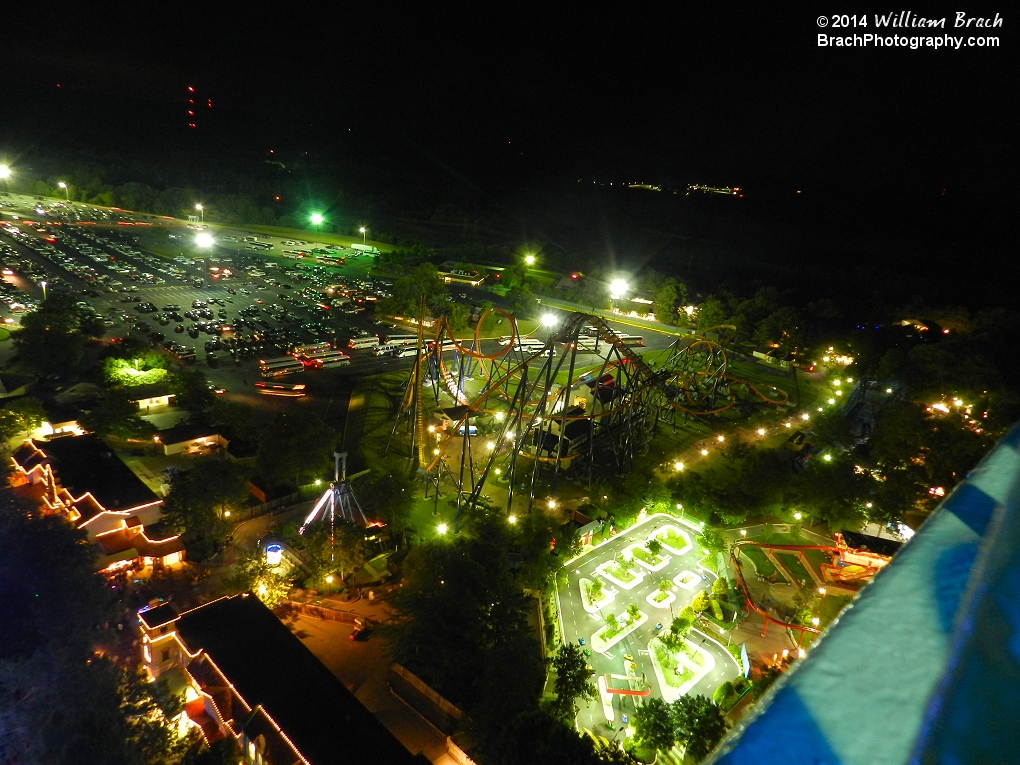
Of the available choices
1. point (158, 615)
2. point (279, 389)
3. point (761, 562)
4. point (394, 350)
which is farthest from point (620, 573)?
point (394, 350)

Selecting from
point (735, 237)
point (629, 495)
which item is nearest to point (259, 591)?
point (629, 495)

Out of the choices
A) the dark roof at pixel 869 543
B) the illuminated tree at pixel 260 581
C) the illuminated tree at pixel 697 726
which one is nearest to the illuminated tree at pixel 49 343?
the illuminated tree at pixel 260 581

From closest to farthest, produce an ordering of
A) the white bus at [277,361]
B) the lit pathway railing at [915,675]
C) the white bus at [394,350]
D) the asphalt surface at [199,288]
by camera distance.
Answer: the lit pathway railing at [915,675] → the white bus at [277,361] → the asphalt surface at [199,288] → the white bus at [394,350]

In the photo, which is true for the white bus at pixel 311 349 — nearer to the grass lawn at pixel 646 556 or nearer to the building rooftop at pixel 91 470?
the building rooftop at pixel 91 470

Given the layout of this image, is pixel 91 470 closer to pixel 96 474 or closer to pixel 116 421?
pixel 96 474

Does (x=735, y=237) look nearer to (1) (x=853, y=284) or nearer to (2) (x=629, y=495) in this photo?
(1) (x=853, y=284)

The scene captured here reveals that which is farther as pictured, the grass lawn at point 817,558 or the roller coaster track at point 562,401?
the roller coaster track at point 562,401
